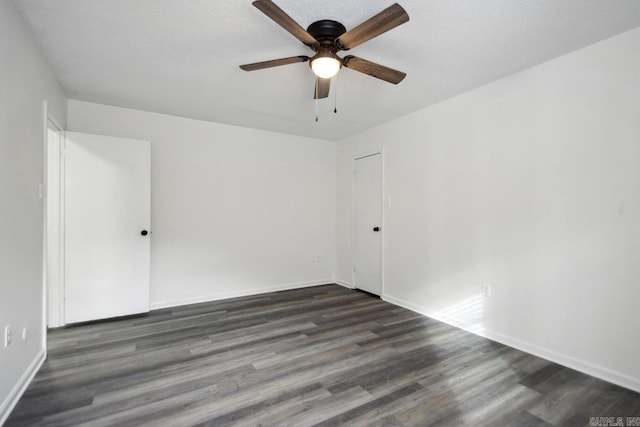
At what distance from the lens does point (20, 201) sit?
190cm

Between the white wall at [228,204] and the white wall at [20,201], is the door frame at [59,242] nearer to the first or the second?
the white wall at [228,204]

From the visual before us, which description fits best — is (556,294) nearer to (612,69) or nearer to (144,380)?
(612,69)

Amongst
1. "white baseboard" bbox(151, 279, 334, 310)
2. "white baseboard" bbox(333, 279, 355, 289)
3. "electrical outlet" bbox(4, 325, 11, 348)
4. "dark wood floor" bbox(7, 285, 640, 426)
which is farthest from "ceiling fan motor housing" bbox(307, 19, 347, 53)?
"white baseboard" bbox(333, 279, 355, 289)

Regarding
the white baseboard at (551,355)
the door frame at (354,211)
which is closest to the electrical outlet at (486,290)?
the white baseboard at (551,355)

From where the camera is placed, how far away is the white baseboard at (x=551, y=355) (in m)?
2.03

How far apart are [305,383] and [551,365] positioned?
6.32 feet

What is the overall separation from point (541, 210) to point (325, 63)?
2.11 metres

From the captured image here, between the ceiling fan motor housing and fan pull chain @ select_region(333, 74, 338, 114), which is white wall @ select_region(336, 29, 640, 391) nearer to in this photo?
fan pull chain @ select_region(333, 74, 338, 114)

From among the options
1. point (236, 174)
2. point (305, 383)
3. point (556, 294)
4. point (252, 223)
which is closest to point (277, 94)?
point (236, 174)

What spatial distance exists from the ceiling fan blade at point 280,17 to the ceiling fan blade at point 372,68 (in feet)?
0.99

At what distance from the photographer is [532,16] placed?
6.12 feet

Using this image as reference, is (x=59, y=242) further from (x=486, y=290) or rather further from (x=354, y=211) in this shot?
(x=486, y=290)

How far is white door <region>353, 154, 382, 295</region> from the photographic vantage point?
13.7ft

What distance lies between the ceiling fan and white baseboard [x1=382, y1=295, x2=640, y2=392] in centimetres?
245
